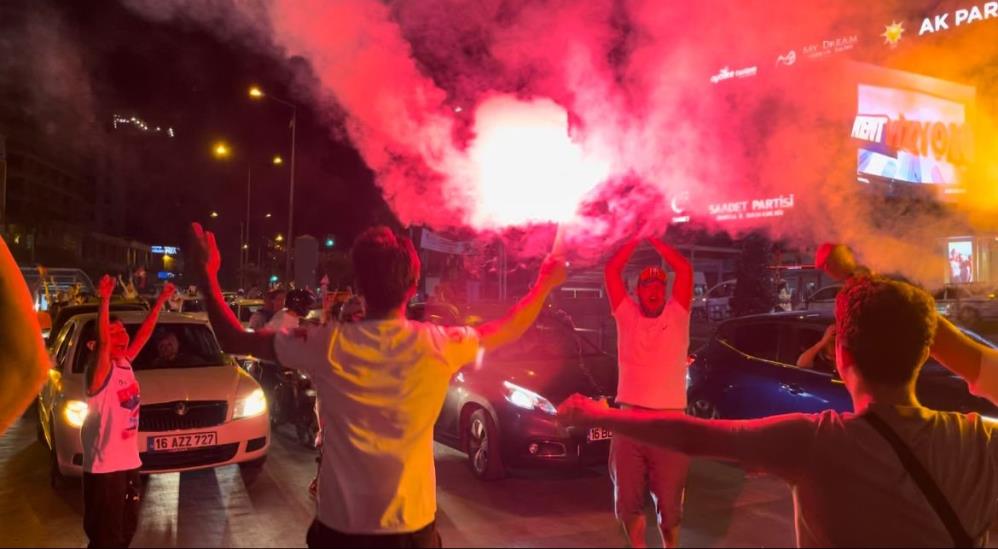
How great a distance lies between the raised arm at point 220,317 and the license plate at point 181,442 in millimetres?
4070

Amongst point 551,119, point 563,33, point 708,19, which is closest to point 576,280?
point 708,19

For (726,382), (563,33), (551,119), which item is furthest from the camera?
(563,33)

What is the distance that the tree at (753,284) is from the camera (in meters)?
27.4

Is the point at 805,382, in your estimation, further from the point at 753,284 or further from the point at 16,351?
the point at 753,284

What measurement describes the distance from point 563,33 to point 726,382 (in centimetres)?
736

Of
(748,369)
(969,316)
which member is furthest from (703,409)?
(969,316)

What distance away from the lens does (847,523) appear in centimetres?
163

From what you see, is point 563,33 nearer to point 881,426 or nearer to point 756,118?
point 881,426

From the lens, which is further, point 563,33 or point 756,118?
point 756,118

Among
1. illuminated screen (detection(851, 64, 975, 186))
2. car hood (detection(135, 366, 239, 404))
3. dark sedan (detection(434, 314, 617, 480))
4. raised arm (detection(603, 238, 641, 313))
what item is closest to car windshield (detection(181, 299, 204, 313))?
car hood (detection(135, 366, 239, 404))

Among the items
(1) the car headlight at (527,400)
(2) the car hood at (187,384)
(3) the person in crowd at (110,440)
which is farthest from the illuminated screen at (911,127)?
(3) the person in crowd at (110,440)

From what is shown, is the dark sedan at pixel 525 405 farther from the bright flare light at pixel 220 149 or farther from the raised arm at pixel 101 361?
the bright flare light at pixel 220 149

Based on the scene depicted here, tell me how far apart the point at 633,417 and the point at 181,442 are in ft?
17.4

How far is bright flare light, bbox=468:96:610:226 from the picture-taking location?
8.02 m
